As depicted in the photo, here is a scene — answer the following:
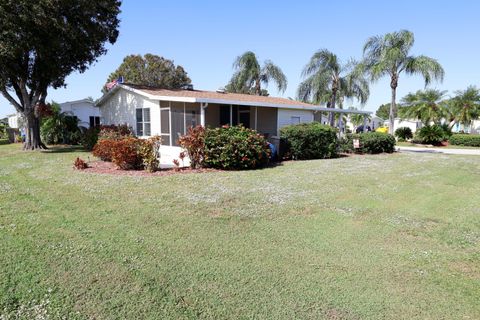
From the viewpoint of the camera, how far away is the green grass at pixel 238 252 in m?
3.34

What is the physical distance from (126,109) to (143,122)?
6.29 ft

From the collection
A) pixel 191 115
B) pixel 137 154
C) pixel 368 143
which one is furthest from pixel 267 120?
pixel 137 154

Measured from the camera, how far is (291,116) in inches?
713

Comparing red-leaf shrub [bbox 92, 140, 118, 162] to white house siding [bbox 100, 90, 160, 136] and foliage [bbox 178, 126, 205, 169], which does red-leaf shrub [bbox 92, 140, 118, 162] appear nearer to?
white house siding [bbox 100, 90, 160, 136]

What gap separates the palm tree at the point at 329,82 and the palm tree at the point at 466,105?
51.0ft

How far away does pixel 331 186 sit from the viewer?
8914 mm

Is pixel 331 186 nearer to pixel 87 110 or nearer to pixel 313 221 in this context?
pixel 313 221

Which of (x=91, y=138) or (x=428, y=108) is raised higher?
(x=428, y=108)

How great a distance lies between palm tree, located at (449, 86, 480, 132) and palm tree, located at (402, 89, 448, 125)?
4.12 ft

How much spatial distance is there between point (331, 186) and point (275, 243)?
4471 millimetres

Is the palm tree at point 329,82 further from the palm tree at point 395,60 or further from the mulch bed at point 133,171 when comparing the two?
the mulch bed at point 133,171

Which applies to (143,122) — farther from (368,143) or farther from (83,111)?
(83,111)

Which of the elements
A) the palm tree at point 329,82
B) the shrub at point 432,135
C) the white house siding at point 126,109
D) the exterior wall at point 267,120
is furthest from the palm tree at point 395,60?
the white house siding at point 126,109

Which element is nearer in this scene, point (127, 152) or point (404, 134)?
point (127, 152)
